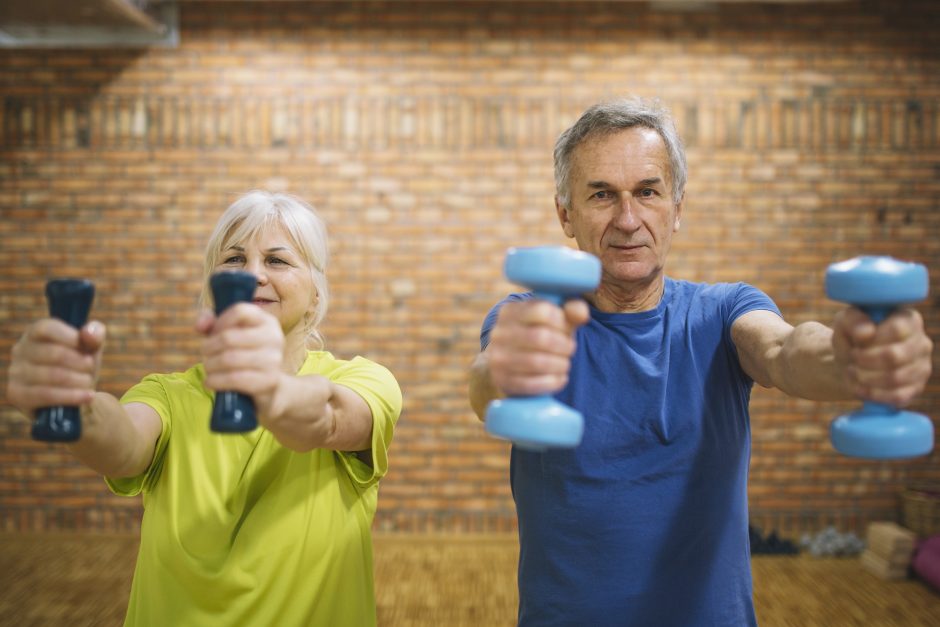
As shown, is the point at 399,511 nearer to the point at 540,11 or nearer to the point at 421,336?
the point at 421,336

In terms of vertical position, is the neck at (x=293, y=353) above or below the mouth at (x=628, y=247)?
below

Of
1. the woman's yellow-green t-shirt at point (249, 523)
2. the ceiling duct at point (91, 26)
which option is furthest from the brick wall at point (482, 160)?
the woman's yellow-green t-shirt at point (249, 523)

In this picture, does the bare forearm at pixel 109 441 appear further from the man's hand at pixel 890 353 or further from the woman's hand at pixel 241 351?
the man's hand at pixel 890 353

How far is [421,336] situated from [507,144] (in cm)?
127

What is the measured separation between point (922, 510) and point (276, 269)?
4.20 metres

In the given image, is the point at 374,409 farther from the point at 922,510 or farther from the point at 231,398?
the point at 922,510

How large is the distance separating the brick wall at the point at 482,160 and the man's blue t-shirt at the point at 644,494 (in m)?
3.20

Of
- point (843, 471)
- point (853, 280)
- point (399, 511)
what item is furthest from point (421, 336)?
point (853, 280)

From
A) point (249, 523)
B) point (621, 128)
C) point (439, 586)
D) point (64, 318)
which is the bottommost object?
point (439, 586)

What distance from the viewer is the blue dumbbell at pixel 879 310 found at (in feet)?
A: 3.18

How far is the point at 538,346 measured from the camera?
1.03m

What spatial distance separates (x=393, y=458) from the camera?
4.64 meters

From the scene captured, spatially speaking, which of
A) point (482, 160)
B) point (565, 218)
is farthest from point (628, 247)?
point (482, 160)

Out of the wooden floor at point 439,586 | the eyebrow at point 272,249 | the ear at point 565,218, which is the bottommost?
the wooden floor at point 439,586
